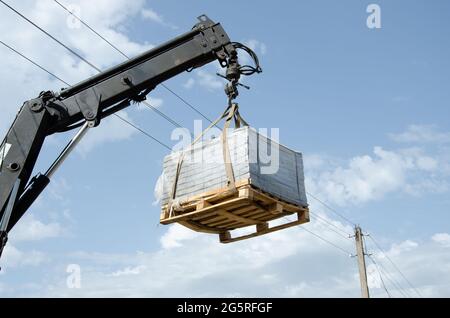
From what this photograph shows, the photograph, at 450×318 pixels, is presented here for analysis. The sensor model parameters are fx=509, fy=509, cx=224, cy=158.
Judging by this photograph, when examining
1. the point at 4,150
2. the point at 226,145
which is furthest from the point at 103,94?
the point at 226,145

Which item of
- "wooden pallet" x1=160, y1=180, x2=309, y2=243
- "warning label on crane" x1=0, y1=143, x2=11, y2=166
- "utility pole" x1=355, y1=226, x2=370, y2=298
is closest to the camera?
"wooden pallet" x1=160, y1=180, x2=309, y2=243

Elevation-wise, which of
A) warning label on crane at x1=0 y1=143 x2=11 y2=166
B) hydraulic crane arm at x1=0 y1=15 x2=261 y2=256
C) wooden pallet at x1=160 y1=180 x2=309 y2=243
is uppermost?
hydraulic crane arm at x1=0 y1=15 x2=261 y2=256

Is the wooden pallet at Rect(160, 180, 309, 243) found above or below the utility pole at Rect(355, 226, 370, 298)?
below

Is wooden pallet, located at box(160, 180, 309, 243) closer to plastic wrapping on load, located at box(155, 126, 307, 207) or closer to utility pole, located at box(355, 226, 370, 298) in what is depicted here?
plastic wrapping on load, located at box(155, 126, 307, 207)

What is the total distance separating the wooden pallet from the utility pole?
604 inches

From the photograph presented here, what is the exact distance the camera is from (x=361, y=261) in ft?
76.1

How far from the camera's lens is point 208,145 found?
7.30m

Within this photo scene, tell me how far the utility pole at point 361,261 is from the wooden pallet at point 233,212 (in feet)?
50.3

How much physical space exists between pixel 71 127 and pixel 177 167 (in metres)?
2.41

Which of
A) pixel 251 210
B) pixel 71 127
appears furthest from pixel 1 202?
pixel 251 210

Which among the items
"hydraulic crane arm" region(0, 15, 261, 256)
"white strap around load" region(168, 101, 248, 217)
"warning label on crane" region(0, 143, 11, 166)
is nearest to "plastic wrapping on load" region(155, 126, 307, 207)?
"white strap around load" region(168, 101, 248, 217)

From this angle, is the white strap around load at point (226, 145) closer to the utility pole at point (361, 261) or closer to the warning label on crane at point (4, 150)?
the warning label on crane at point (4, 150)

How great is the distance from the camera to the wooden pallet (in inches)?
265

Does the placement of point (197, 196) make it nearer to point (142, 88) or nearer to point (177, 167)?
point (177, 167)
